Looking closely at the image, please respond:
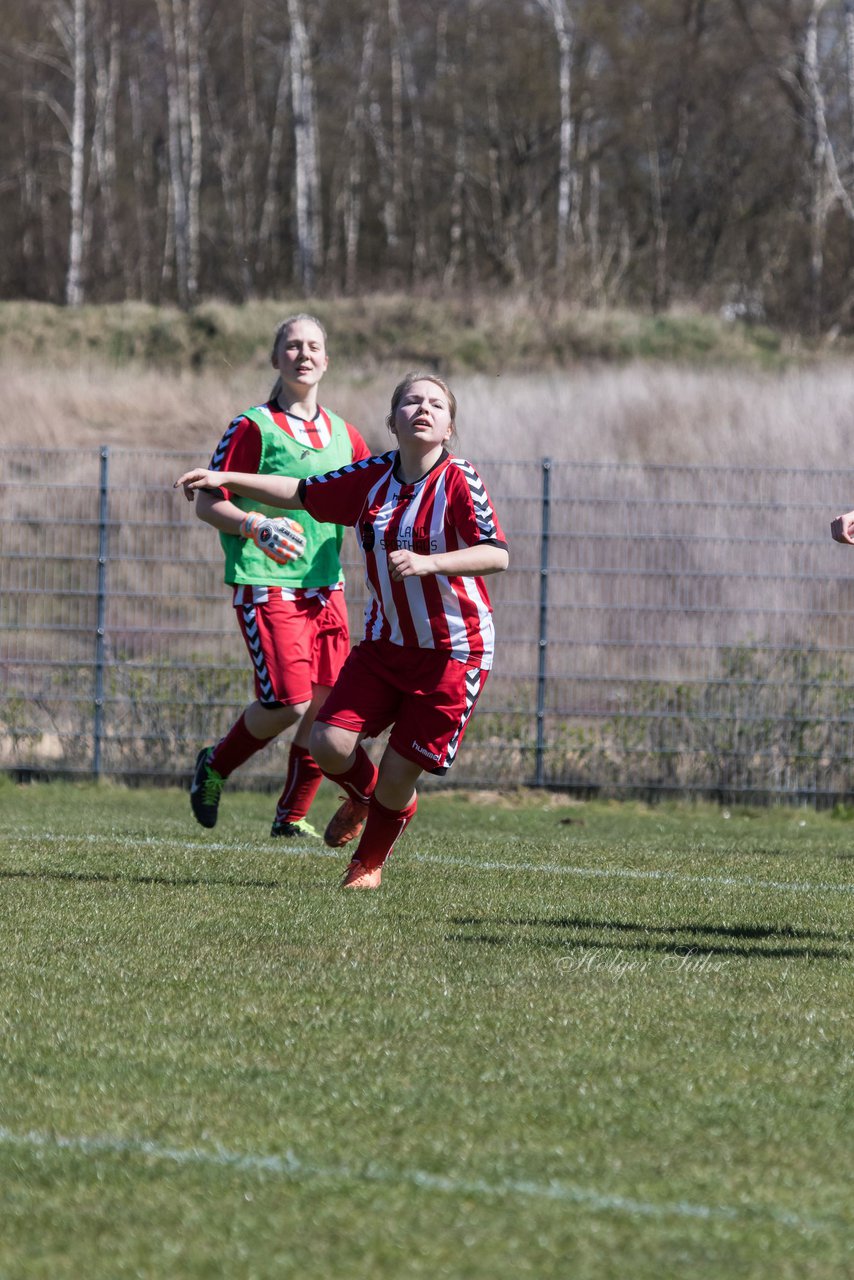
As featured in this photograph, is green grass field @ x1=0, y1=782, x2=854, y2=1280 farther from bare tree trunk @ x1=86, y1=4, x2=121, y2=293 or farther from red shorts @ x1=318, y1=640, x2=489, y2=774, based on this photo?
bare tree trunk @ x1=86, y1=4, x2=121, y2=293

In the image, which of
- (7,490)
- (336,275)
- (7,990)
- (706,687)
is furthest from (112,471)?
(336,275)

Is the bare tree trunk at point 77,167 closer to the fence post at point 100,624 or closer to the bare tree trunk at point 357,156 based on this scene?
the bare tree trunk at point 357,156

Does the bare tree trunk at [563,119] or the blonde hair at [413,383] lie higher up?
the bare tree trunk at [563,119]

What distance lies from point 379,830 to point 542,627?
20.9 ft

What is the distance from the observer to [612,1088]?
363 centimetres

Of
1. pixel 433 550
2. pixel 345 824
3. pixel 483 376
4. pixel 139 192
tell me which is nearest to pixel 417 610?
pixel 433 550

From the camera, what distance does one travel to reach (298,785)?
7.80 metres

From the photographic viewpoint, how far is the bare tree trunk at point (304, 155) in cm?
3531

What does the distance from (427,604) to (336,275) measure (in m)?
33.9

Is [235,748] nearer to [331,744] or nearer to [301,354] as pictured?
[331,744]

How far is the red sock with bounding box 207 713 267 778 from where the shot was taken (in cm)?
742

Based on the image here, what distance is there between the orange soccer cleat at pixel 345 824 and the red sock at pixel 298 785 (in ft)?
2.59

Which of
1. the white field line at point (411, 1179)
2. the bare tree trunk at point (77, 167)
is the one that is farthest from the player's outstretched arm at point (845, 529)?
the bare tree trunk at point (77, 167)

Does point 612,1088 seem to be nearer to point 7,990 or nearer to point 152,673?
point 7,990
